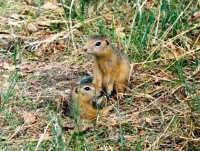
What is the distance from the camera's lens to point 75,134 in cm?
508

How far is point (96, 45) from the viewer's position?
570cm

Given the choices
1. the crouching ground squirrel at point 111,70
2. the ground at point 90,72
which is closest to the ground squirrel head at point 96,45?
the crouching ground squirrel at point 111,70

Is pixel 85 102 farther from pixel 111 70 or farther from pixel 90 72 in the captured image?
pixel 90 72

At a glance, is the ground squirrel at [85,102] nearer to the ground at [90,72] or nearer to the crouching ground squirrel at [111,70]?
the ground at [90,72]

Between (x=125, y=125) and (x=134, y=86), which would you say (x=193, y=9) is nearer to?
(x=134, y=86)

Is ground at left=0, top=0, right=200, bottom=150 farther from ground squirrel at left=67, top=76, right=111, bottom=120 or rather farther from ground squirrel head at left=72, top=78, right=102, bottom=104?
ground squirrel head at left=72, top=78, right=102, bottom=104

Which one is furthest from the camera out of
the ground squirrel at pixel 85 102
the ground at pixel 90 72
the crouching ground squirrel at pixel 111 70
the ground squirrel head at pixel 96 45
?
the crouching ground squirrel at pixel 111 70

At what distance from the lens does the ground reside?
5.12 meters

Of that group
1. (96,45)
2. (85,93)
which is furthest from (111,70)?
(85,93)

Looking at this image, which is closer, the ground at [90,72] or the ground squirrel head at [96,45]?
the ground at [90,72]

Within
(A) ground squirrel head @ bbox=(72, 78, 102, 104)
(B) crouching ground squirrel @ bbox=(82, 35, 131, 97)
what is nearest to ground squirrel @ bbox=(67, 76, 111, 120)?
(A) ground squirrel head @ bbox=(72, 78, 102, 104)

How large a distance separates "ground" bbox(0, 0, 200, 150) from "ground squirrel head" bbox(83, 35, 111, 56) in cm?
47

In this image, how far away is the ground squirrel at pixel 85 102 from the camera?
5.44 metres

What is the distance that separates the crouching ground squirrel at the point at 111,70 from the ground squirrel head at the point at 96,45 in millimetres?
12
